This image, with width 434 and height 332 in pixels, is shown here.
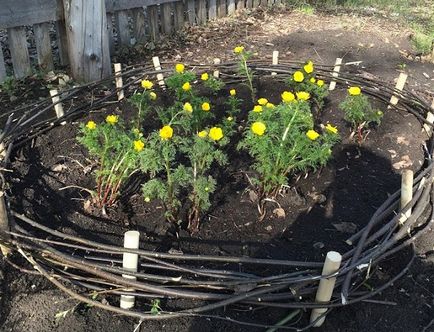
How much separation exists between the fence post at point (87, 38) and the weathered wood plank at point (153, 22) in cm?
141

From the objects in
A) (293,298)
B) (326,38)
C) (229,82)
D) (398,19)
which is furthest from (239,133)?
(398,19)

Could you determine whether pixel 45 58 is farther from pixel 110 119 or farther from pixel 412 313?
pixel 412 313

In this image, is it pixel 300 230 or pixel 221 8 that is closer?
pixel 300 230

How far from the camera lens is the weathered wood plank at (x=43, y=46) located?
16.1 feet

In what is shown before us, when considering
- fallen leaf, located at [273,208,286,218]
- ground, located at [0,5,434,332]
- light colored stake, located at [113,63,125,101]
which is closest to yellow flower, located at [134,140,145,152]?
ground, located at [0,5,434,332]

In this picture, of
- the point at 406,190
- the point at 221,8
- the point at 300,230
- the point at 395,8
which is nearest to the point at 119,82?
the point at 300,230

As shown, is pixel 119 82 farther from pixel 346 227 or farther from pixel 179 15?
pixel 179 15

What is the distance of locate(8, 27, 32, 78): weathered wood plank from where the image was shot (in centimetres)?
479

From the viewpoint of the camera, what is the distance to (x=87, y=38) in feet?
15.6

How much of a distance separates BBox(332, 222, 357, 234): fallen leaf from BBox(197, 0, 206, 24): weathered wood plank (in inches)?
188

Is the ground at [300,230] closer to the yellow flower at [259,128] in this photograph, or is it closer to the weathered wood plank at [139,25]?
the yellow flower at [259,128]

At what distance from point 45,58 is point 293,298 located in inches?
160

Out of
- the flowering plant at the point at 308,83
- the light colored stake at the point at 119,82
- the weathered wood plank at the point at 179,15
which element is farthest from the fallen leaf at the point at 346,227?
the weathered wood plank at the point at 179,15

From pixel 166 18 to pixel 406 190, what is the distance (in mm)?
4672
